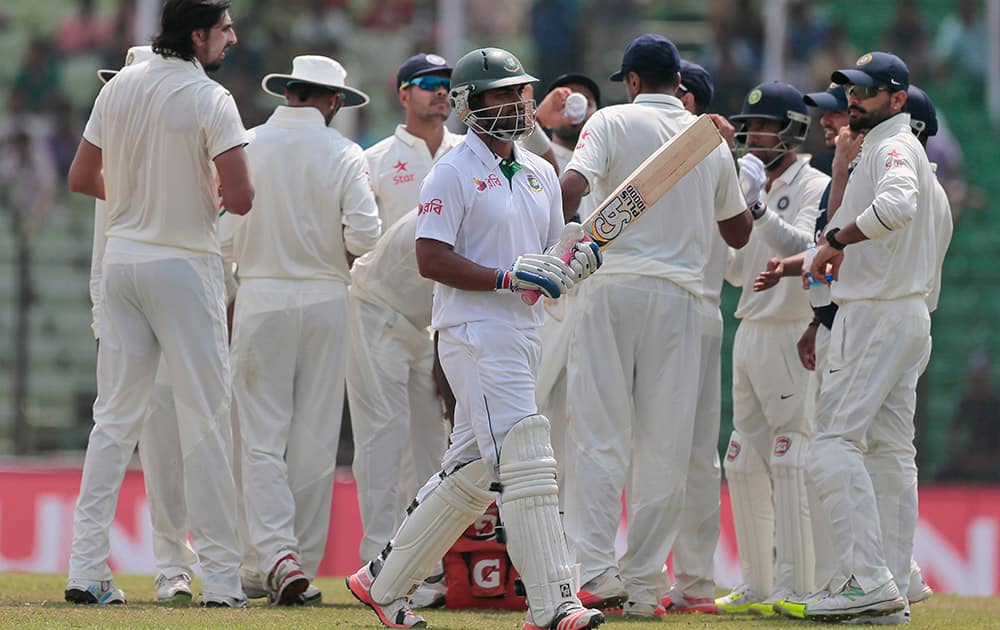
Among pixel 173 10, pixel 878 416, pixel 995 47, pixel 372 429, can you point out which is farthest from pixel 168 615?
pixel 995 47

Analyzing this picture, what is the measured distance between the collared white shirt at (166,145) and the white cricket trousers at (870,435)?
2.52 metres

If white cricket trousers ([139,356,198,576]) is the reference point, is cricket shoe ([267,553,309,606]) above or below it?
below

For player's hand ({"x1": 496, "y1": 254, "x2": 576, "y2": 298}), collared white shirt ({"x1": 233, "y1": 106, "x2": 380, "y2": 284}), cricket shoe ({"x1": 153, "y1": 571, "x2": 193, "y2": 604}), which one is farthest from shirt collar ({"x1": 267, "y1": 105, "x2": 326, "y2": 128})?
player's hand ({"x1": 496, "y1": 254, "x2": 576, "y2": 298})

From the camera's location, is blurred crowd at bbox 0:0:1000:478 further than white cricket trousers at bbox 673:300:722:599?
Yes

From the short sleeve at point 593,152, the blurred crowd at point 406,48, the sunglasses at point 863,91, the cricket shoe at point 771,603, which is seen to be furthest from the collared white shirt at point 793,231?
the blurred crowd at point 406,48

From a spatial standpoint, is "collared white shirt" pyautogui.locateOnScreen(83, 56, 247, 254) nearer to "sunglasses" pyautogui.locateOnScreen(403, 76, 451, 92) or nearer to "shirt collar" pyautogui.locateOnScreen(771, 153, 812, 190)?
"sunglasses" pyautogui.locateOnScreen(403, 76, 451, 92)

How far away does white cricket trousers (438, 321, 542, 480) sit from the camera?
5371 mm

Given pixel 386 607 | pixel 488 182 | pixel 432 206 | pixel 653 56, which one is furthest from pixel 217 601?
pixel 653 56

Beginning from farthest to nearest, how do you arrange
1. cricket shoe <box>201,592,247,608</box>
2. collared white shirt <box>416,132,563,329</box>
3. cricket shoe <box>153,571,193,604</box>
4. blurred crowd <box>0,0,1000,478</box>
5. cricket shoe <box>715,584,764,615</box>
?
1. blurred crowd <box>0,0,1000,478</box>
2. cricket shoe <box>715,584,764,615</box>
3. cricket shoe <box>153,571,193,604</box>
4. cricket shoe <box>201,592,247,608</box>
5. collared white shirt <box>416,132,563,329</box>

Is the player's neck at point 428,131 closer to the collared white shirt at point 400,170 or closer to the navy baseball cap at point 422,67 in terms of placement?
the collared white shirt at point 400,170

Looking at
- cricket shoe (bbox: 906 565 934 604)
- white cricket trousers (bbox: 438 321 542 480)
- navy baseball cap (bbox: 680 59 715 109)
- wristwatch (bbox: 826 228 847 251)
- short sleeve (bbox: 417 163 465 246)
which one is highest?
navy baseball cap (bbox: 680 59 715 109)

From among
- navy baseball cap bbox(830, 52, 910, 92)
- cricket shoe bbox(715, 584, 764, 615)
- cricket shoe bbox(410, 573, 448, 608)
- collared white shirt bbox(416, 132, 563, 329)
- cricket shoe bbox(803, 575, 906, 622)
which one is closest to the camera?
collared white shirt bbox(416, 132, 563, 329)

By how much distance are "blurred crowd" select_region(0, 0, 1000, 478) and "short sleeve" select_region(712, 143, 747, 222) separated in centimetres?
854

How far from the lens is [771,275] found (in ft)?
22.7
